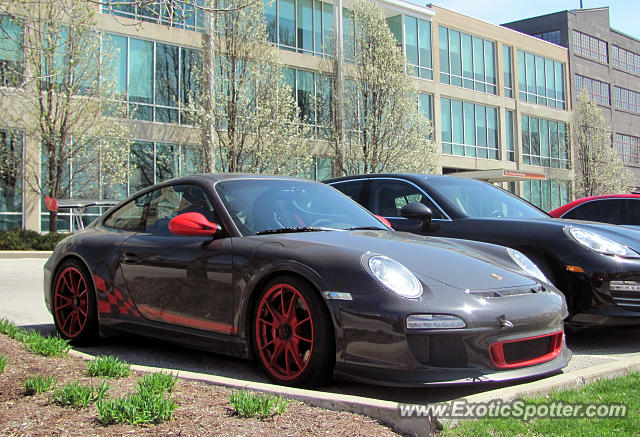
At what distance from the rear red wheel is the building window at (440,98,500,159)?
3230 centimetres

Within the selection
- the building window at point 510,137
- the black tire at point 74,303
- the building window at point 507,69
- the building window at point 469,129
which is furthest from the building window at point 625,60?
the black tire at point 74,303

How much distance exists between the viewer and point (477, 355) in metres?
3.60

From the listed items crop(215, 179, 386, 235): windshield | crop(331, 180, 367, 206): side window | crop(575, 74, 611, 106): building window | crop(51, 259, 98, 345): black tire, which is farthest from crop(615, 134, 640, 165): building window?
crop(51, 259, 98, 345): black tire

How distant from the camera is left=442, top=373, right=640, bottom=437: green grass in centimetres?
304

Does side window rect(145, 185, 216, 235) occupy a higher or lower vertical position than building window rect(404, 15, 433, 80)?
lower

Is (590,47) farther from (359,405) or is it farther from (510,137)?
(359,405)

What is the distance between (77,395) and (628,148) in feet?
197

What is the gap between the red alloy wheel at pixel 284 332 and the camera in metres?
3.90

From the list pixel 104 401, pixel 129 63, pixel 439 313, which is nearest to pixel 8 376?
pixel 104 401

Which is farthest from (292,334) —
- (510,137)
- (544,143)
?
(544,143)

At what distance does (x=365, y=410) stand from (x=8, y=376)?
6.88 feet

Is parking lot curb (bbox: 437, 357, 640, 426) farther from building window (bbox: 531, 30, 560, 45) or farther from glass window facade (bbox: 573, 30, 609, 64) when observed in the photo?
building window (bbox: 531, 30, 560, 45)

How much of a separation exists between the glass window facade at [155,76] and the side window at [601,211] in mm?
17577

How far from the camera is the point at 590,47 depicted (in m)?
52.4
